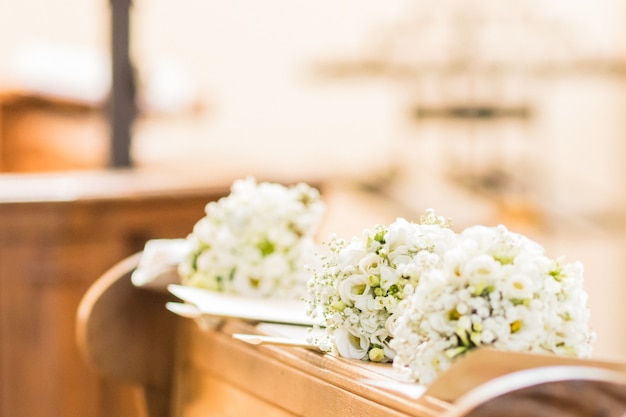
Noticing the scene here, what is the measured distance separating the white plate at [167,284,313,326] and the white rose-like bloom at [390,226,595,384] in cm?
54

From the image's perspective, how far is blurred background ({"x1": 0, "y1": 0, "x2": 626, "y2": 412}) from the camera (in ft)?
24.4

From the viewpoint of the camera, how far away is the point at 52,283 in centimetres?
359


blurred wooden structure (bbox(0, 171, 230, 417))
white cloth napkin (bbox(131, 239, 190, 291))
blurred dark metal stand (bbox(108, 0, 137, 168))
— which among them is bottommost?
blurred wooden structure (bbox(0, 171, 230, 417))

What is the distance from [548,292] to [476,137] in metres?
6.68

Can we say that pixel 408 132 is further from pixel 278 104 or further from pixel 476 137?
pixel 278 104

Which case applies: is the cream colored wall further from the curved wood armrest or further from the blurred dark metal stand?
the curved wood armrest

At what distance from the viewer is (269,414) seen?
6.33 feet

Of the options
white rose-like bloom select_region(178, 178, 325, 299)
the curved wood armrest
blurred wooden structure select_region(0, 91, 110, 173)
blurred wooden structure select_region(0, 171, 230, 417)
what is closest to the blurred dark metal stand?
blurred wooden structure select_region(0, 171, 230, 417)

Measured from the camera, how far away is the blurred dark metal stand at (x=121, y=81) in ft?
13.6

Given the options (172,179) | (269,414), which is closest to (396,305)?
(269,414)

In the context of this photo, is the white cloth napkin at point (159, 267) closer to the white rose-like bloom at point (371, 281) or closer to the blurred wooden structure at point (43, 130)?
the white rose-like bloom at point (371, 281)

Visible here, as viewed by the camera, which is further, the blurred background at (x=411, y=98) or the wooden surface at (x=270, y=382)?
Answer: the blurred background at (x=411, y=98)

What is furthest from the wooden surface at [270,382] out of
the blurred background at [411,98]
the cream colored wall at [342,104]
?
the cream colored wall at [342,104]

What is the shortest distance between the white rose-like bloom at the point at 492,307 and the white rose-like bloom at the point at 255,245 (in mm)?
706
